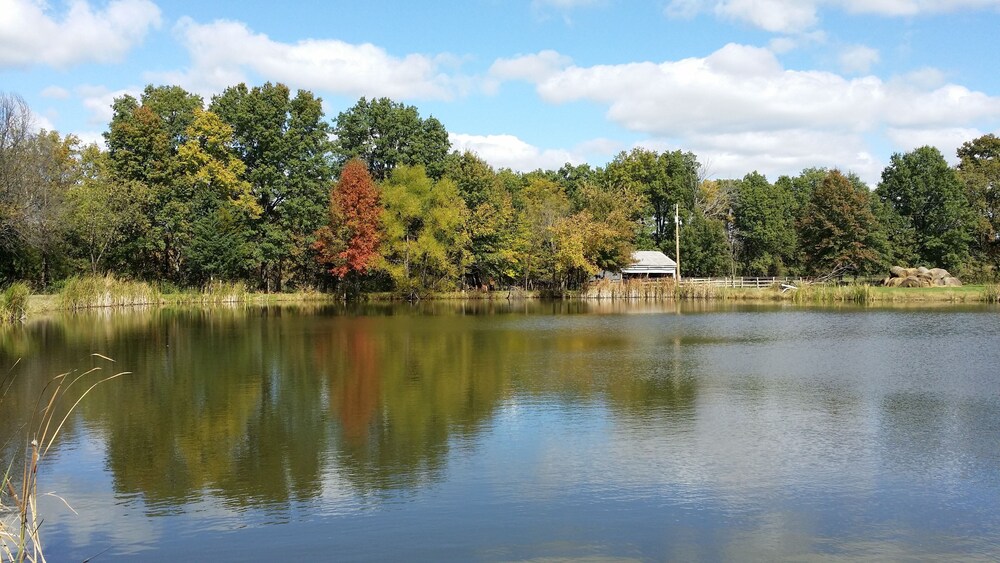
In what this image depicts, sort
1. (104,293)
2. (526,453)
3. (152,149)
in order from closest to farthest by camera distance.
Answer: (526,453) → (104,293) → (152,149)

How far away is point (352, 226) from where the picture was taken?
52.4 m

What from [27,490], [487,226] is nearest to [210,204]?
[487,226]

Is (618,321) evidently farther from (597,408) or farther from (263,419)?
(263,419)

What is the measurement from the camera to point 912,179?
6391 centimetres

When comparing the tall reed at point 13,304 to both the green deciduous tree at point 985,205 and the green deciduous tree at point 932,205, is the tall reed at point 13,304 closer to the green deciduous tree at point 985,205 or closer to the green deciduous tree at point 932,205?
the green deciduous tree at point 932,205

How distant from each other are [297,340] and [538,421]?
15.4 metres

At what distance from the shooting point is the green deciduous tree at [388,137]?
58897 mm

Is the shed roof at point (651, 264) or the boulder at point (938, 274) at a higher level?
the shed roof at point (651, 264)

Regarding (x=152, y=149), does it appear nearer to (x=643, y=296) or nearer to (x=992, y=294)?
(x=643, y=296)

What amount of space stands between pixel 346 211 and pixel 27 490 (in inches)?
1915

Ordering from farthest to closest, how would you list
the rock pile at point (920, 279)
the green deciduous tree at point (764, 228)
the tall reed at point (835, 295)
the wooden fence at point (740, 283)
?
1. the green deciduous tree at point (764, 228)
2. the wooden fence at point (740, 283)
3. the rock pile at point (920, 279)
4. the tall reed at point (835, 295)

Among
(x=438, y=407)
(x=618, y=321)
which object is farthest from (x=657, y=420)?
(x=618, y=321)

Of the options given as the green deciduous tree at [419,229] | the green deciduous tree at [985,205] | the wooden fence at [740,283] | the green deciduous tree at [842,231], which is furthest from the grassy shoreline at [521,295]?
the green deciduous tree at [985,205]

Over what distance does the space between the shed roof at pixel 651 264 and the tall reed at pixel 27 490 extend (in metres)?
51.7
